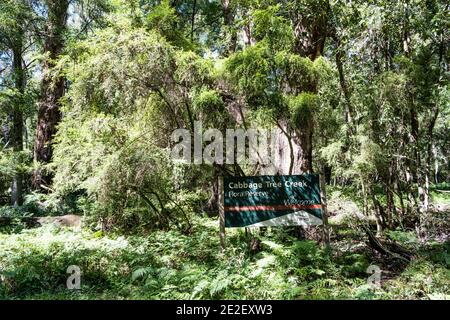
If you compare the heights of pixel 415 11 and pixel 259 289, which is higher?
pixel 415 11

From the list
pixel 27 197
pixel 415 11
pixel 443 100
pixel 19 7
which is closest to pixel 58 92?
pixel 19 7

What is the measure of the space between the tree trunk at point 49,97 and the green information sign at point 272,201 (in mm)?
8598

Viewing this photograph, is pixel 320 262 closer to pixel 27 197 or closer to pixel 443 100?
pixel 443 100

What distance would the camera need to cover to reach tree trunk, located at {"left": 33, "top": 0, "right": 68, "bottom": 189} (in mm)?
12633

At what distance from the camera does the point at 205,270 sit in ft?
19.9

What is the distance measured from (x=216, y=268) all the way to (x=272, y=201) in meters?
1.53

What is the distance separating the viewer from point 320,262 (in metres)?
6.32

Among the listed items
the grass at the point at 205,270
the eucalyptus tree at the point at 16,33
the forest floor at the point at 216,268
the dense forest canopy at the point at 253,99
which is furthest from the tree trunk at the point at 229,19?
the grass at the point at 205,270

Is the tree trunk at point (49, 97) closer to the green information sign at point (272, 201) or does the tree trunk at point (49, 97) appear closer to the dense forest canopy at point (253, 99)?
the dense forest canopy at point (253, 99)

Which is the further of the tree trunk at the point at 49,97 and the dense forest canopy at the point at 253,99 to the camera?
the tree trunk at the point at 49,97

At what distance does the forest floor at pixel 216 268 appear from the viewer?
5324 mm
